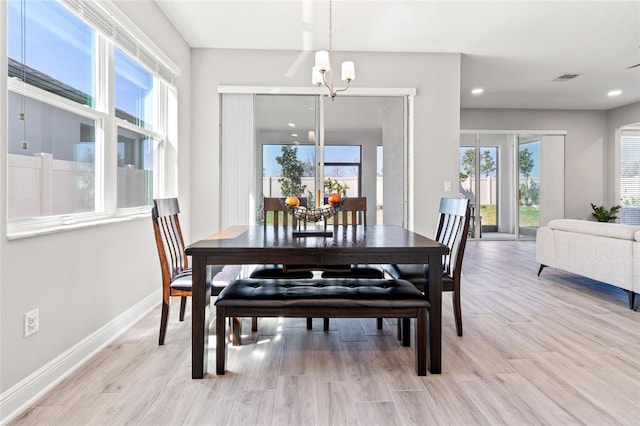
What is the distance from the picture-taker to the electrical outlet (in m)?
1.80

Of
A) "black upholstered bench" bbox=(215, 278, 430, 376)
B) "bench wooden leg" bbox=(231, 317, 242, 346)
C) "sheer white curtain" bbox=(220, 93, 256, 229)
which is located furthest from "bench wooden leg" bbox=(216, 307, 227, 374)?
"sheer white curtain" bbox=(220, 93, 256, 229)

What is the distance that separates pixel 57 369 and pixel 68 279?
465 mm

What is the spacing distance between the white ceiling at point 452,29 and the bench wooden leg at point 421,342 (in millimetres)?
2766

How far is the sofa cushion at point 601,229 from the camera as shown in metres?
3.32

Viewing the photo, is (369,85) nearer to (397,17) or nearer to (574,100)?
(397,17)

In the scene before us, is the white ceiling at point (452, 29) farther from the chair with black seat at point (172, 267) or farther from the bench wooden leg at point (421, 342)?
the bench wooden leg at point (421, 342)

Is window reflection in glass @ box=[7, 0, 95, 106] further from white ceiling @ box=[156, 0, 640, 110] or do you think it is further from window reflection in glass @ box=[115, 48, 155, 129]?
white ceiling @ box=[156, 0, 640, 110]

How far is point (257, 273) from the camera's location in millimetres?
2723

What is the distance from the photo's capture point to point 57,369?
2.00 metres

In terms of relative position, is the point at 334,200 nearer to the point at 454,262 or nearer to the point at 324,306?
the point at 324,306


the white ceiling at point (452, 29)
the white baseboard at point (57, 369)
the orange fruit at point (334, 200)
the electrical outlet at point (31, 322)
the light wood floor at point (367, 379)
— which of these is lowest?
the light wood floor at point (367, 379)

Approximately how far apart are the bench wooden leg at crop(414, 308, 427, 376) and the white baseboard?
1.88 m

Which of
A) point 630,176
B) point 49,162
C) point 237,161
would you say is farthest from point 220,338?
point 630,176

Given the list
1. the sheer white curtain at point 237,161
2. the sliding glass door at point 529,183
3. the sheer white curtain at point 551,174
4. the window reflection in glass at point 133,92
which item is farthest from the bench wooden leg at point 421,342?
the sheer white curtain at point 551,174
